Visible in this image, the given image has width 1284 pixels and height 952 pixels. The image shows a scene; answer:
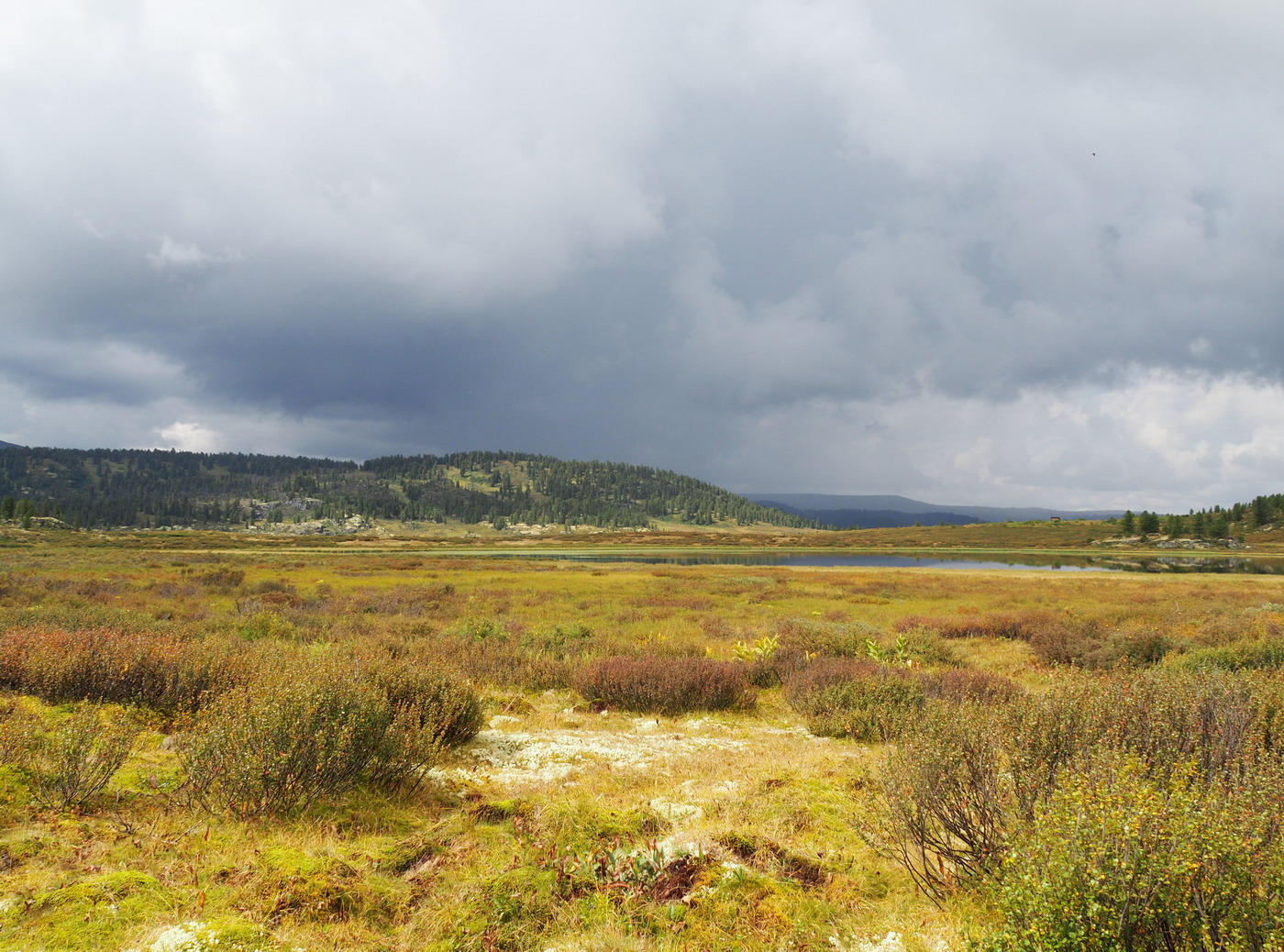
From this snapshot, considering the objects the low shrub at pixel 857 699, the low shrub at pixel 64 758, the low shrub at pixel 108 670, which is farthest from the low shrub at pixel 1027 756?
the low shrub at pixel 108 670

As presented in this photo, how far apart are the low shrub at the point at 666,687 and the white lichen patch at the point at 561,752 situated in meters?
1.44

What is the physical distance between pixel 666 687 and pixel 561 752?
3.31m

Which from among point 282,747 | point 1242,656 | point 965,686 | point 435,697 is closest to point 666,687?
point 435,697

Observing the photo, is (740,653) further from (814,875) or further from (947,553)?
(947,553)

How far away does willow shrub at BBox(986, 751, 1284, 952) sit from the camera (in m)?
2.72

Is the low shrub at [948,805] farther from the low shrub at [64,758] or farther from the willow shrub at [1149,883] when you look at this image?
the low shrub at [64,758]

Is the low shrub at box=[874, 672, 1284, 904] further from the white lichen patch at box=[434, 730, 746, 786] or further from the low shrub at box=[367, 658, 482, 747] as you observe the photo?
the low shrub at box=[367, 658, 482, 747]

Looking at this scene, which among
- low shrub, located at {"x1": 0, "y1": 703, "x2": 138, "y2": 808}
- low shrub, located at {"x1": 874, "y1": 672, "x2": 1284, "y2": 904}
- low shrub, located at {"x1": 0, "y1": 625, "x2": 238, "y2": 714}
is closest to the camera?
low shrub, located at {"x1": 874, "y1": 672, "x2": 1284, "y2": 904}

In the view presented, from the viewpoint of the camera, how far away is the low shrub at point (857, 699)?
29.5 feet

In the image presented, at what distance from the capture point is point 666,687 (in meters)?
10.7

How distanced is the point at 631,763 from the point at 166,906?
4.88m

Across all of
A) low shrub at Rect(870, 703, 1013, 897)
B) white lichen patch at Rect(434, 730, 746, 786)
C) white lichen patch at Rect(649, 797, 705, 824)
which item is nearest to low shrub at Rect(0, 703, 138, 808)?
white lichen patch at Rect(434, 730, 746, 786)

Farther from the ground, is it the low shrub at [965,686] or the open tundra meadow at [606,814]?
the open tundra meadow at [606,814]

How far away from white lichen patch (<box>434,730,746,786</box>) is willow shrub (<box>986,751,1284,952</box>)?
4868 millimetres
